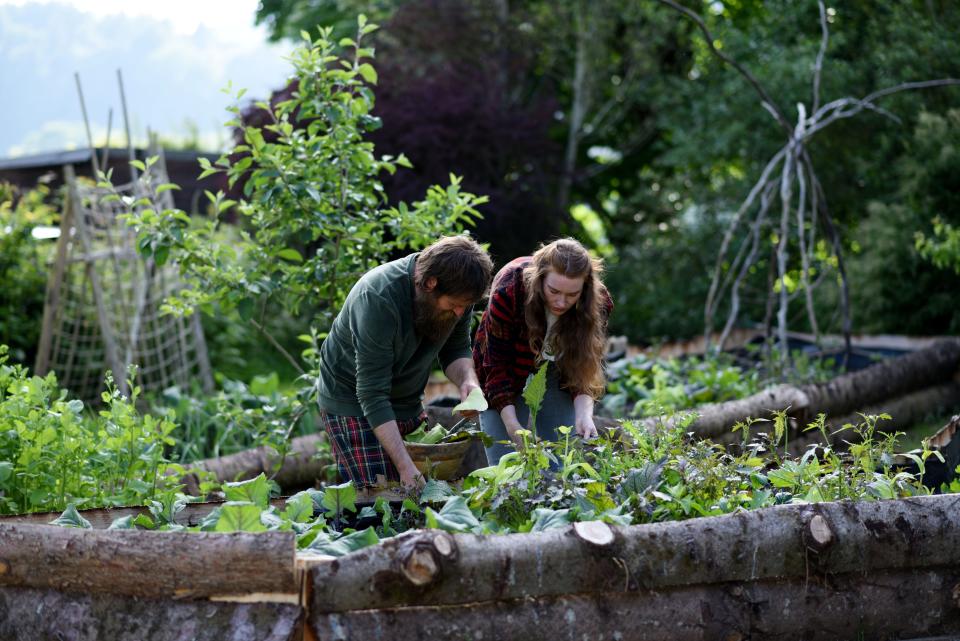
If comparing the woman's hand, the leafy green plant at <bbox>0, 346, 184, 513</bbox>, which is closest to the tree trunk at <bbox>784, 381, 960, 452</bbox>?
the woman's hand

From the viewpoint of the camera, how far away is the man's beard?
3643 mm

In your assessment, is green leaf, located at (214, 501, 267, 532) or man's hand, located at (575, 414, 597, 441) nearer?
green leaf, located at (214, 501, 267, 532)

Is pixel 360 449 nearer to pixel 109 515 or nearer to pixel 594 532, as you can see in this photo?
pixel 109 515

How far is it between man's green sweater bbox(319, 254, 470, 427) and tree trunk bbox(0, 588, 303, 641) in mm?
1045

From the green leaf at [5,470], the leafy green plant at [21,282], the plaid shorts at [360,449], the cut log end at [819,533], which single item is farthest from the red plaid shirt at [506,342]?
the leafy green plant at [21,282]

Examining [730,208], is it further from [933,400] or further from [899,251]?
[933,400]

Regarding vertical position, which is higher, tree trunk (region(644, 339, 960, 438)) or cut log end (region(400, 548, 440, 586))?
cut log end (region(400, 548, 440, 586))

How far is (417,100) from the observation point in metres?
11.6

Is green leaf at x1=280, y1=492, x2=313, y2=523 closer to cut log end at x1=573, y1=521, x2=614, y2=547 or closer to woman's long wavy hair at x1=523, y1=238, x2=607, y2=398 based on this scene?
cut log end at x1=573, y1=521, x2=614, y2=547

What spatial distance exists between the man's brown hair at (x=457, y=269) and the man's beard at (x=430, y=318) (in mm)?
59

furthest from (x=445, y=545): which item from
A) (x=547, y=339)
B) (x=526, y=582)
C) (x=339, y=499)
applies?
(x=547, y=339)

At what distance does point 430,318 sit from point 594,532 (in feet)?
3.61

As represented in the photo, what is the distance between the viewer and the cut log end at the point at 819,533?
3.08 meters

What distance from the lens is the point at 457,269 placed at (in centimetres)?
350
